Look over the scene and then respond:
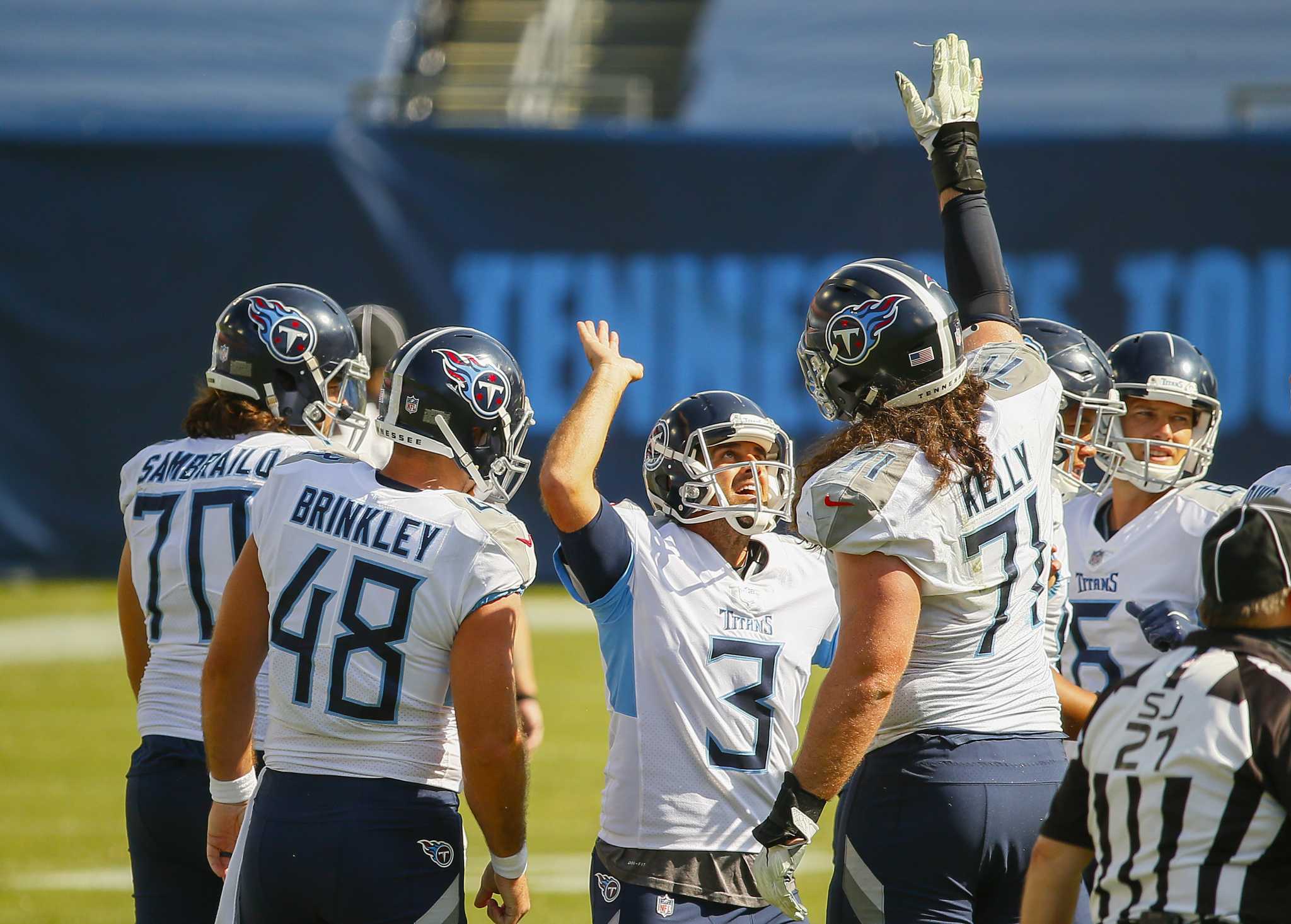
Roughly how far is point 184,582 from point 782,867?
176cm

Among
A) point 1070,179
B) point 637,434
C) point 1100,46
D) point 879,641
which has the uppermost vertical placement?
point 1100,46

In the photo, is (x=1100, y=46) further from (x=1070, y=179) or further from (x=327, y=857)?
(x=327, y=857)

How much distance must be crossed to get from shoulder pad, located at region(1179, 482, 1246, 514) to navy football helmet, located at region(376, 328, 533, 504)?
86.1 inches

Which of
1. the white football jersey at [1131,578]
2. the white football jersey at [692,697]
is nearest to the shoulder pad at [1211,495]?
the white football jersey at [1131,578]

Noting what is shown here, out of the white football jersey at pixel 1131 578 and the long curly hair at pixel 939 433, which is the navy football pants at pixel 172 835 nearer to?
the long curly hair at pixel 939 433

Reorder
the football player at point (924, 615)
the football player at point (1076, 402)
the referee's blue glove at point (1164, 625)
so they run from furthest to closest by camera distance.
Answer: the football player at point (1076, 402) → the referee's blue glove at point (1164, 625) → the football player at point (924, 615)

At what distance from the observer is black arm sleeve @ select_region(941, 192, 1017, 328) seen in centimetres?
348

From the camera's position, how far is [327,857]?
3006 mm

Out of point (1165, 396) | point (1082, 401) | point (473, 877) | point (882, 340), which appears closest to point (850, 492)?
point (882, 340)

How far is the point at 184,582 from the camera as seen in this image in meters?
3.74

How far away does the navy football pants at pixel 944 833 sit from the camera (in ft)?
9.54

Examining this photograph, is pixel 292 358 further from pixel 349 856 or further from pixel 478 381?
pixel 349 856

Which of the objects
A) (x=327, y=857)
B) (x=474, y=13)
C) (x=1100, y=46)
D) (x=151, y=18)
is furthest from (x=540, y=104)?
(x=327, y=857)

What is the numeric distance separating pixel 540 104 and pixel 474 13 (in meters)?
3.84
